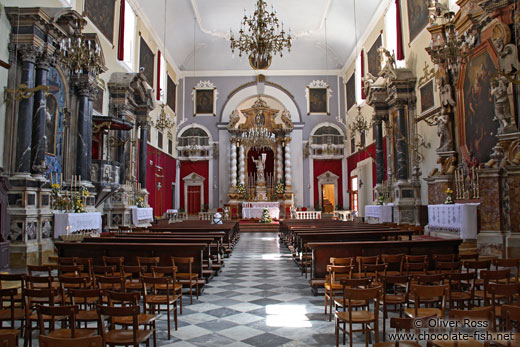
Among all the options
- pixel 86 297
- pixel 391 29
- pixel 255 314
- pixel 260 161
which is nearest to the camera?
pixel 86 297

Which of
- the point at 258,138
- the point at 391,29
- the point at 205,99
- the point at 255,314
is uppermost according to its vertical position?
the point at 391,29

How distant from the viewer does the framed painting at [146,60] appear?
60.0 ft

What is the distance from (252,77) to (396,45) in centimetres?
1175

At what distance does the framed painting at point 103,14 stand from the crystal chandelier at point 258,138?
9877mm

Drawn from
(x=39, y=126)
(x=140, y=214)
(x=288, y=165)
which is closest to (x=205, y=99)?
(x=288, y=165)

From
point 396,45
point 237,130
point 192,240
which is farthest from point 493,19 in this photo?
point 237,130

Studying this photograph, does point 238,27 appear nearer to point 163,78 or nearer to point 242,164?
point 163,78

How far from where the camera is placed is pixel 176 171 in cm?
2559

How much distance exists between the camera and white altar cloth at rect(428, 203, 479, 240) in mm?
9141

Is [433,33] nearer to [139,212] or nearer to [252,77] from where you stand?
[139,212]

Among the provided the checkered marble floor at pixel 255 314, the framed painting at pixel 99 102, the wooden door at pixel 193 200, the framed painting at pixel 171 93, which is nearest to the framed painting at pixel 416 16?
the checkered marble floor at pixel 255 314

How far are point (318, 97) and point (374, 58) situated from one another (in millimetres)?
7093

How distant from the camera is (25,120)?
8977mm

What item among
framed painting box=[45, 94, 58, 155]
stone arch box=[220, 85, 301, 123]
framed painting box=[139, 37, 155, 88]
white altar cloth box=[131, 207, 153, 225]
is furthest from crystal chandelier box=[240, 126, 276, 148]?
framed painting box=[45, 94, 58, 155]
